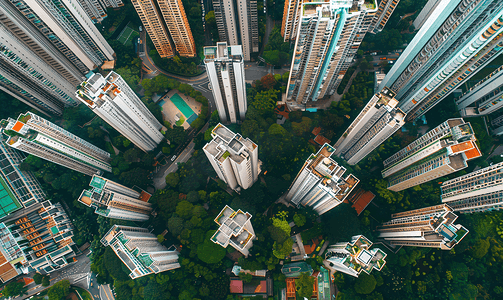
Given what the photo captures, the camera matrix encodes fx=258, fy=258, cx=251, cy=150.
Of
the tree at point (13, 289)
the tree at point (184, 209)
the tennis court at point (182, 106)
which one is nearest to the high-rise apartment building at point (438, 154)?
the tree at point (184, 209)

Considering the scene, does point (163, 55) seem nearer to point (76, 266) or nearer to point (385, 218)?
point (76, 266)

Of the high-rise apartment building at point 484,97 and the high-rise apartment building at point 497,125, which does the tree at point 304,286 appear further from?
the high-rise apartment building at point 497,125

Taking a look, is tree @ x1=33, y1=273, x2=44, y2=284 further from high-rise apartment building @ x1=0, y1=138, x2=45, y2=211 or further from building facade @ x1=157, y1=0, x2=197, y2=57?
building facade @ x1=157, y1=0, x2=197, y2=57

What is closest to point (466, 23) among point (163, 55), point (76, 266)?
point (163, 55)

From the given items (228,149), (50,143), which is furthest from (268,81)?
(50,143)

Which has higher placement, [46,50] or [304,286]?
[46,50]

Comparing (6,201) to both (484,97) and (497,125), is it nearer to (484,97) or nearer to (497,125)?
(484,97)
